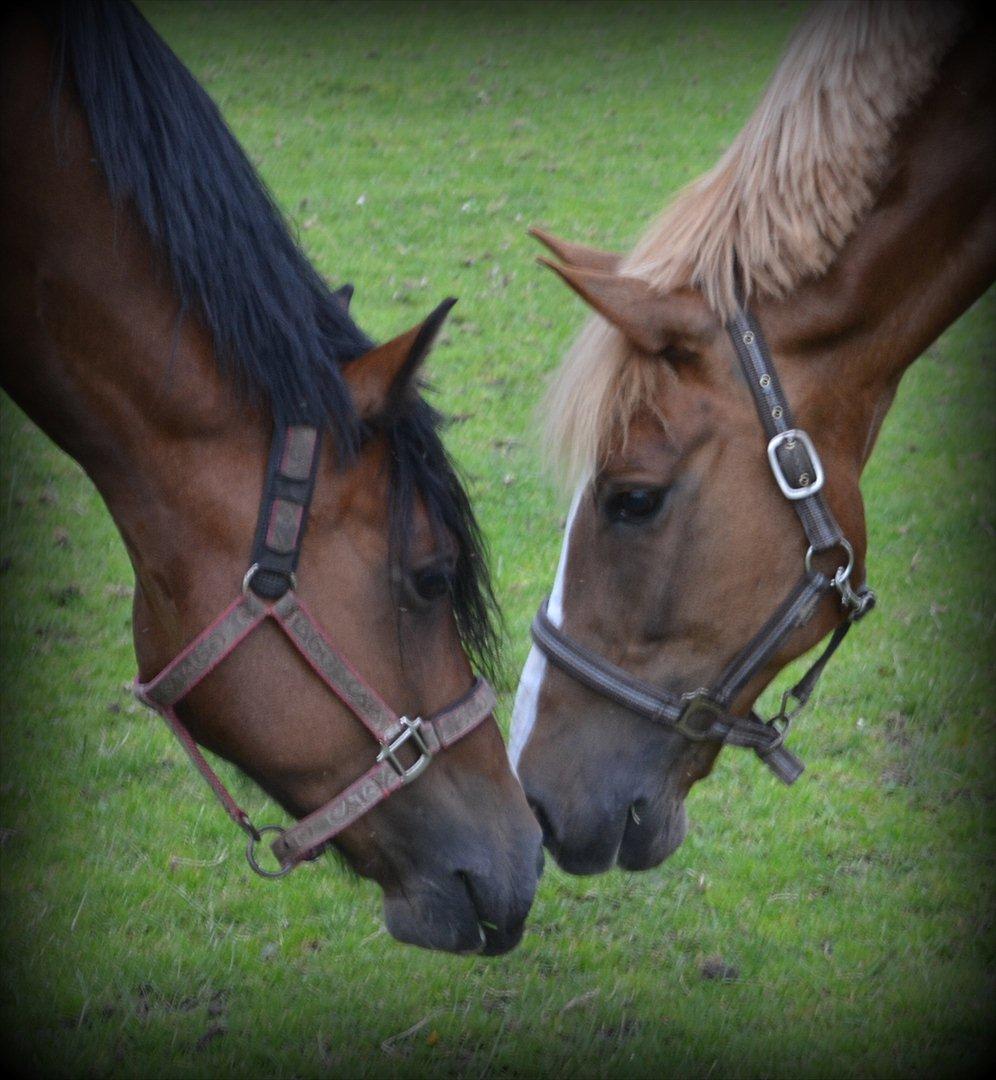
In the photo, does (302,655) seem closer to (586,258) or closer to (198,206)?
(198,206)

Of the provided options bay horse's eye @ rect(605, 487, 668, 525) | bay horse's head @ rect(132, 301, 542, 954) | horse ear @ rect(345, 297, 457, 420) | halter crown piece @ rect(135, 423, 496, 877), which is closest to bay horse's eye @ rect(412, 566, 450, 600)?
bay horse's head @ rect(132, 301, 542, 954)

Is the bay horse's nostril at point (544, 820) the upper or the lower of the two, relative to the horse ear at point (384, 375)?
lower

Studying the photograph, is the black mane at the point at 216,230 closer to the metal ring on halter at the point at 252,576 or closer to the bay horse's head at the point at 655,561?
the metal ring on halter at the point at 252,576

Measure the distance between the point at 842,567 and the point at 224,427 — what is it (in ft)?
4.32

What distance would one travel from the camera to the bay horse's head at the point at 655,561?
244 centimetres

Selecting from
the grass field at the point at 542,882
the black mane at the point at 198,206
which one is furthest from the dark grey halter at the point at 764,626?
the black mane at the point at 198,206

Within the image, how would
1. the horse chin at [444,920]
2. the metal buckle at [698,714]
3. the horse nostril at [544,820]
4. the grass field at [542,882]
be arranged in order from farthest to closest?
the grass field at [542,882], the horse nostril at [544,820], the metal buckle at [698,714], the horse chin at [444,920]

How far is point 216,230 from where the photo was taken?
2.10 m

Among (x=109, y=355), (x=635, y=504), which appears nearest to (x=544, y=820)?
(x=635, y=504)

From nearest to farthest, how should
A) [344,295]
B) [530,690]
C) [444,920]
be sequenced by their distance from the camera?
[444,920] → [344,295] → [530,690]

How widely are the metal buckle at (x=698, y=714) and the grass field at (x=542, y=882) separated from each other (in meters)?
0.42

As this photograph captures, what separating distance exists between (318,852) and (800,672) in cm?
294

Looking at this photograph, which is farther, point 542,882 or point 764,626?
point 542,882

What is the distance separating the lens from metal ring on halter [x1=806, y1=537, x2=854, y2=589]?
2500 millimetres
